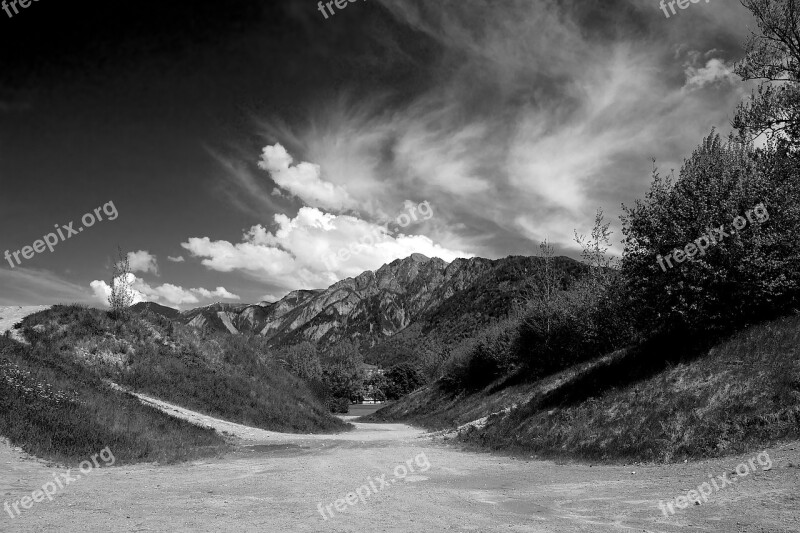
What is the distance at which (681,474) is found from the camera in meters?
11.3

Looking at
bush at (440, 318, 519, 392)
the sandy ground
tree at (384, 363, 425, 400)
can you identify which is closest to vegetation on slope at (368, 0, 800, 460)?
the sandy ground

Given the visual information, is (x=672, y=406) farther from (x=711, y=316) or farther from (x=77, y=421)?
(x=77, y=421)

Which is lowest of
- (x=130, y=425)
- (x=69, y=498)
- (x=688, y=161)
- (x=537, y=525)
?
(x=537, y=525)

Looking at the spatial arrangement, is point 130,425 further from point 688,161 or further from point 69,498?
point 688,161

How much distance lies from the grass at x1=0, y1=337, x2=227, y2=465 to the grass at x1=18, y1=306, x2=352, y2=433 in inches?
218

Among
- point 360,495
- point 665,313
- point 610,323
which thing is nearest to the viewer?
point 360,495

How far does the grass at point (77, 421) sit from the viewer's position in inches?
581

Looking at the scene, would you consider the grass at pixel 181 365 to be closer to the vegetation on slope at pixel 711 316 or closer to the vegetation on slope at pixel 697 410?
the vegetation on slope at pixel 711 316

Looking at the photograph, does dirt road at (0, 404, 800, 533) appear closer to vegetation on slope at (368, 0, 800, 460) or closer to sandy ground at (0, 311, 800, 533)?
sandy ground at (0, 311, 800, 533)

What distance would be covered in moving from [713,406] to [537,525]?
918cm

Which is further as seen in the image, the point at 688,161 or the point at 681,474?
the point at 688,161

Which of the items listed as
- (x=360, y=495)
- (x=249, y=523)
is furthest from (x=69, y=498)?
(x=360, y=495)

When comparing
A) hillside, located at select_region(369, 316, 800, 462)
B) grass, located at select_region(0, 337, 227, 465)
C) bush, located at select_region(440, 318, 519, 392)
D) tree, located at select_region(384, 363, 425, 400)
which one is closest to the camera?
hillside, located at select_region(369, 316, 800, 462)

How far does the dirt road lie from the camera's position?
24.9 feet
